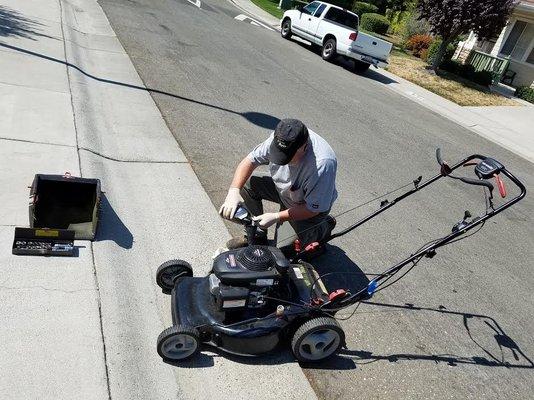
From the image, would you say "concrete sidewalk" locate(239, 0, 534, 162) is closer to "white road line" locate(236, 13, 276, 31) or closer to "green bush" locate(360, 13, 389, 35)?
"white road line" locate(236, 13, 276, 31)

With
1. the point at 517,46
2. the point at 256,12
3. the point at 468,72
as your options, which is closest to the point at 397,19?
the point at 517,46

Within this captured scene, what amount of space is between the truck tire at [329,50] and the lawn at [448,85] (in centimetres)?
287

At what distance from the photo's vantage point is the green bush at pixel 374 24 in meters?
26.9

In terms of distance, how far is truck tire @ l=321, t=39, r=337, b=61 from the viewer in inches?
615

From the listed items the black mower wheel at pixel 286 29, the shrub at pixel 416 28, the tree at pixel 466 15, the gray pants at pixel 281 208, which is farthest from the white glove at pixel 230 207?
the shrub at pixel 416 28

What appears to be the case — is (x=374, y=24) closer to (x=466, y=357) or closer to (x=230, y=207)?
(x=466, y=357)

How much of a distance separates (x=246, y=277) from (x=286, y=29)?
16.7m

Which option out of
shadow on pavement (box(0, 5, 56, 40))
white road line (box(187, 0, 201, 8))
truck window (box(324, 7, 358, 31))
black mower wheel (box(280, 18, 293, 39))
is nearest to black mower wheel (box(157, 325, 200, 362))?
shadow on pavement (box(0, 5, 56, 40))

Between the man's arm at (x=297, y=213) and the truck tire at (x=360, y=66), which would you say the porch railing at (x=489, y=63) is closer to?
the truck tire at (x=360, y=66)

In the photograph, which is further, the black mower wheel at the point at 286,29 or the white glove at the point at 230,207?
the black mower wheel at the point at 286,29

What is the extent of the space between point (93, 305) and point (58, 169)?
2.12 m

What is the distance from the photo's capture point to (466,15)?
627 inches

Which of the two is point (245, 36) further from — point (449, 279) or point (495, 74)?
point (449, 279)

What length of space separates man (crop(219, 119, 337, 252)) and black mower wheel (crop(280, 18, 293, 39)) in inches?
589
